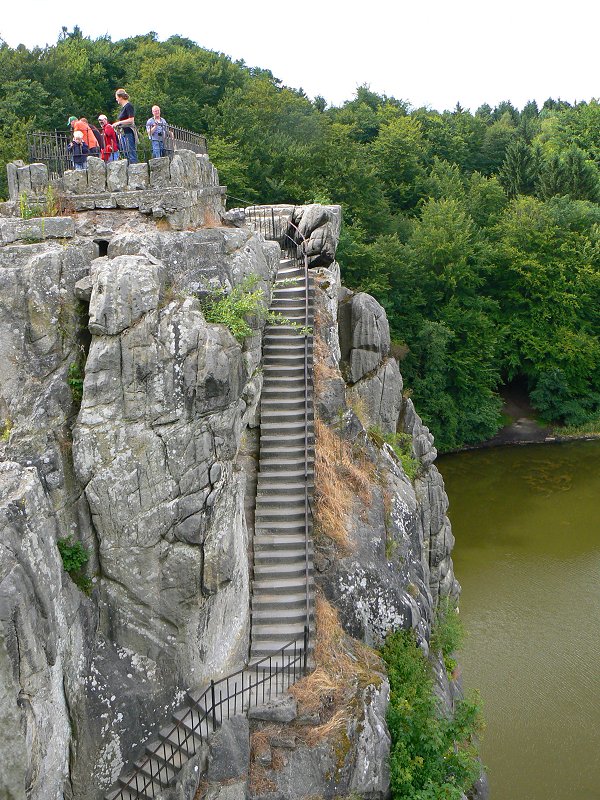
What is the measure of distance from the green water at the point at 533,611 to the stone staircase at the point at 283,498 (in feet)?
22.9

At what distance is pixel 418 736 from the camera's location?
1166 cm


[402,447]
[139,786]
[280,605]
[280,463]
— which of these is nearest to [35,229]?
[280,463]

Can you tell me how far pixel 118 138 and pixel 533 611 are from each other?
53.2ft

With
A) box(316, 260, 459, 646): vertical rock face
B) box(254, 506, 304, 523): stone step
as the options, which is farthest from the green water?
box(254, 506, 304, 523): stone step

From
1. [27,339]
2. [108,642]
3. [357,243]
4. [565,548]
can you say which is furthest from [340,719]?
[357,243]

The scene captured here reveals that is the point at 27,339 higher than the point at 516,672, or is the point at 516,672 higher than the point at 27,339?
the point at 27,339

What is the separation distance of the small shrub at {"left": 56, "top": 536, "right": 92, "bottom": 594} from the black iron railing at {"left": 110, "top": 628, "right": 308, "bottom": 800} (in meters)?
2.17

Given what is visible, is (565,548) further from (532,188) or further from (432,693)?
(532,188)

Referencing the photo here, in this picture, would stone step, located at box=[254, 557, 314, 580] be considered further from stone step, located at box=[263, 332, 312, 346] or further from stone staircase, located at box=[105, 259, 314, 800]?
stone step, located at box=[263, 332, 312, 346]

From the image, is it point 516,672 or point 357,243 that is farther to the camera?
point 357,243

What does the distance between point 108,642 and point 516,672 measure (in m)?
12.1

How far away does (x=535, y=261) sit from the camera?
36.4m

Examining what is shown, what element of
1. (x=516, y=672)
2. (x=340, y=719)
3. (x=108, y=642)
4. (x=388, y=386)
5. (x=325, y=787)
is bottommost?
(x=516, y=672)

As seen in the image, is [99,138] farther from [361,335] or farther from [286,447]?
[361,335]
